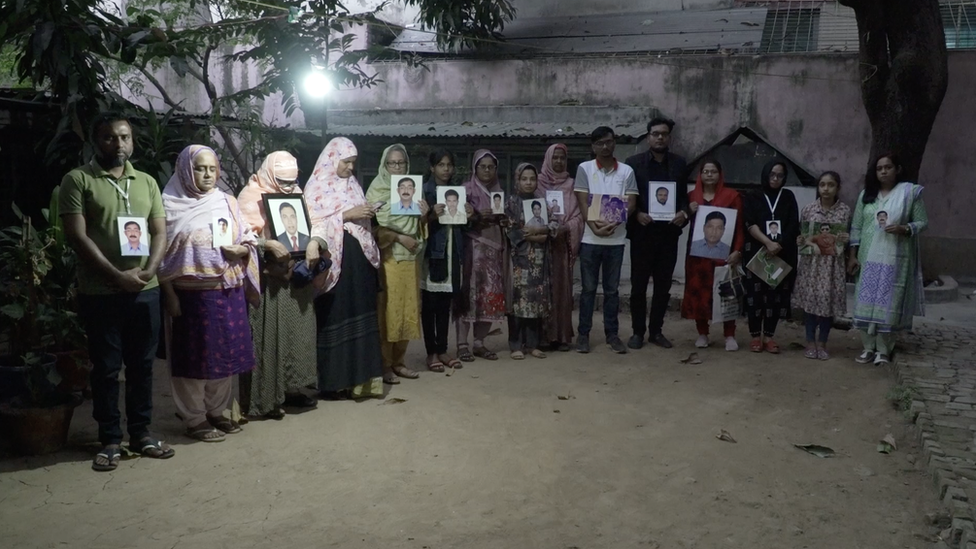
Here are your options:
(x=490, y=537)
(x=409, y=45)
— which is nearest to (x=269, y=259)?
(x=490, y=537)

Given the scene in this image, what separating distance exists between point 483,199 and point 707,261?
2.16 meters

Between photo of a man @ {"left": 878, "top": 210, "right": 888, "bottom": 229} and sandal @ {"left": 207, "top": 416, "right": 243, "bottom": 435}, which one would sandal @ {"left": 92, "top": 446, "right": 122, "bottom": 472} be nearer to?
sandal @ {"left": 207, "top": 416, "right": 243, "bottom": 435}

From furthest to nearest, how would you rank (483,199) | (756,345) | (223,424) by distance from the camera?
(756,345) < (483,199) < (223,424)

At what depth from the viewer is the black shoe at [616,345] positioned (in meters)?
7.39

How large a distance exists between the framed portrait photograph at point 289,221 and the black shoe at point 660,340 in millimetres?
3732

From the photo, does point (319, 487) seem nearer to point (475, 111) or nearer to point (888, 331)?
point (888, 331)

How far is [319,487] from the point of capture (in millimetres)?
4266

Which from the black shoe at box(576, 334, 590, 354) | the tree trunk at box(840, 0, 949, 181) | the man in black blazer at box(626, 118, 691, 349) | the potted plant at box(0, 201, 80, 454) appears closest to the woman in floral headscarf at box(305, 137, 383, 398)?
the potted plant at box(0, 201, 80, 454)

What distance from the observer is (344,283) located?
223 inches

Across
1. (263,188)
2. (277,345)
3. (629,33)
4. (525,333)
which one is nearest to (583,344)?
(525,333)

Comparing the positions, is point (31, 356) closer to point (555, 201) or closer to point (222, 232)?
point (222, 232)

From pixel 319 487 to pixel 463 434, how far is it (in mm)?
1163

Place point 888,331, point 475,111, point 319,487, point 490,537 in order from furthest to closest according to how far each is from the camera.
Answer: point 475,111
point 888,331
point 319,487
point 490,537

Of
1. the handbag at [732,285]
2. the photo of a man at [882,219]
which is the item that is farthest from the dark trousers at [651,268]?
the photo of a man at [882,219]
